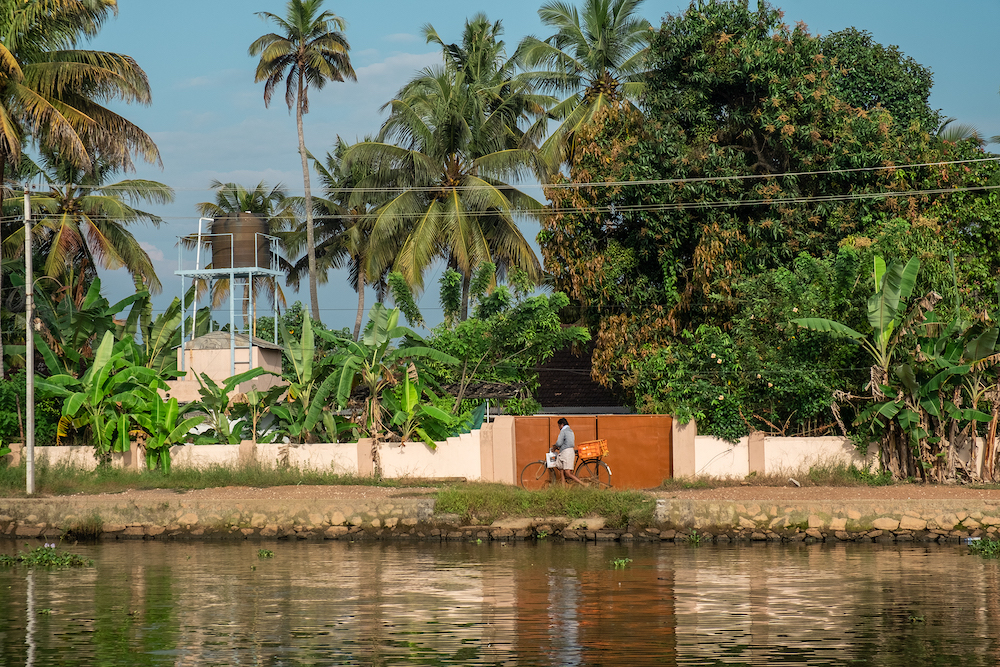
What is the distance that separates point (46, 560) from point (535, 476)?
10.6m

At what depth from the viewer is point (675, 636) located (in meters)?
10.7

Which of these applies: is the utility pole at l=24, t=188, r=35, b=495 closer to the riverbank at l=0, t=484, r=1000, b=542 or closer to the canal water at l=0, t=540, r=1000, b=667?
the riverbank at l=0, t=484, r=1000, b=542

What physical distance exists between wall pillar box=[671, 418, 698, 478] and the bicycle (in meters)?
1.52

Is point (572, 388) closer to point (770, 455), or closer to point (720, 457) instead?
point (720, 457)

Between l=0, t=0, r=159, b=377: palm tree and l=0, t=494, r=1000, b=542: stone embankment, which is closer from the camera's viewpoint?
l=0, t=494, r=1000, b=542: stone embankment

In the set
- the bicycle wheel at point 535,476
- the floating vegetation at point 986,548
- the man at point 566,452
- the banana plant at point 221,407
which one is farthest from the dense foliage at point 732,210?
the banana plant at point 221,407

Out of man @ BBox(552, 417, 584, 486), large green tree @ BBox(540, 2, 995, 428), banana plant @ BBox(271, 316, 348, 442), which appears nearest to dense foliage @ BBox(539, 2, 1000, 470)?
large green tree @ BBox(540, 2, 995, 428)

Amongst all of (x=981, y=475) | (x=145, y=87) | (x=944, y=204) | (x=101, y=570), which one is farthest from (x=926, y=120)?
(x=101, y=570)

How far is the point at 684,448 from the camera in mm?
23234

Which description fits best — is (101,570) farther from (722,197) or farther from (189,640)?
(722,197)

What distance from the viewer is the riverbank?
18.7 metres

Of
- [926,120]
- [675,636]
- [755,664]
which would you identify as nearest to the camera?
[755,664]

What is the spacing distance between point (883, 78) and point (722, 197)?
17704 millimetres

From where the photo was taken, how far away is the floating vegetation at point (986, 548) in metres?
16.8
